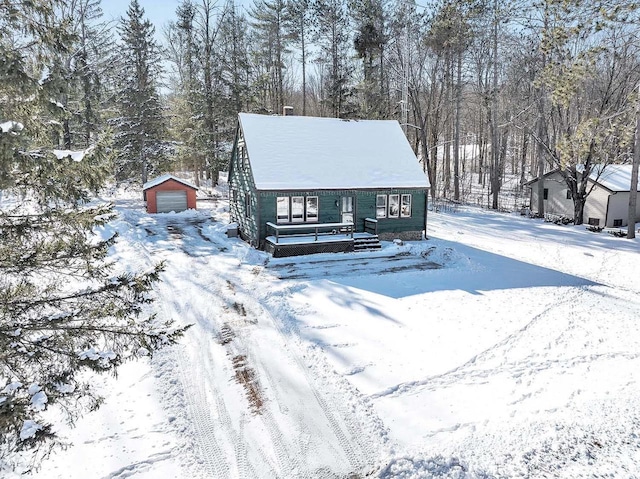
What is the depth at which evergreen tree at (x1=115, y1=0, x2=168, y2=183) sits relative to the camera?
30.8 meters

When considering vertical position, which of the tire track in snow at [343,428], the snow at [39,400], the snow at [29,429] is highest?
the snow at [39,400]

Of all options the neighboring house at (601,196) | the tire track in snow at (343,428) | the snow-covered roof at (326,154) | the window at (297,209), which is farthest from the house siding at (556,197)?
the tire track in snow at (343,428)

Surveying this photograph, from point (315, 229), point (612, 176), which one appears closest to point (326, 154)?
point (315, 229)

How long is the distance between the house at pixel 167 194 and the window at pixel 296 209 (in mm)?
11827

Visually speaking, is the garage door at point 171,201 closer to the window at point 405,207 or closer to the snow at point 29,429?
the window at point 405,207

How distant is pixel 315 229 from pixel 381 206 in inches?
150

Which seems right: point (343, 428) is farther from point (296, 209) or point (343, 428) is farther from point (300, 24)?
point (300, 24)

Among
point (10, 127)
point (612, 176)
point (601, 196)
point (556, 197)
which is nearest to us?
point (10, 127)

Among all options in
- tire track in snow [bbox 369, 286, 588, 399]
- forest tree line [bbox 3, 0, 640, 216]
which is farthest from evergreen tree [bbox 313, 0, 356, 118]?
tire track in snow [bbox 369, 286, 588, 399]

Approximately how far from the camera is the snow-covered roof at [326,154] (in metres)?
18.2

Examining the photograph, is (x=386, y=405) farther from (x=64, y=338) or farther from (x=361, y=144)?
(x=361, y=144)

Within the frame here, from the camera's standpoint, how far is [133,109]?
102 ft

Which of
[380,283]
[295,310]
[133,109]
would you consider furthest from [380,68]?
[295,310]

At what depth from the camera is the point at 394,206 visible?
19922mm
